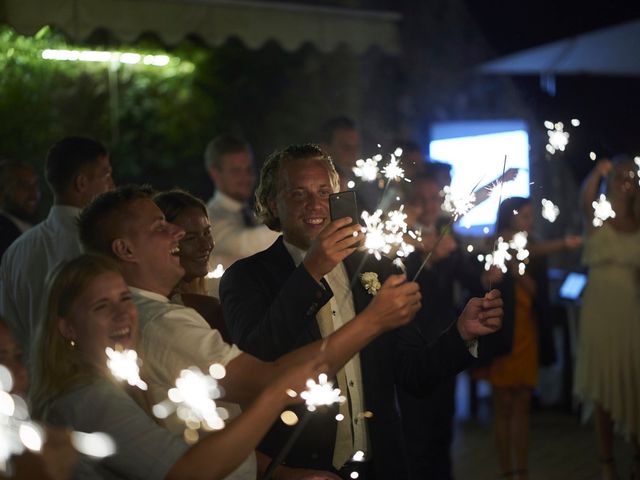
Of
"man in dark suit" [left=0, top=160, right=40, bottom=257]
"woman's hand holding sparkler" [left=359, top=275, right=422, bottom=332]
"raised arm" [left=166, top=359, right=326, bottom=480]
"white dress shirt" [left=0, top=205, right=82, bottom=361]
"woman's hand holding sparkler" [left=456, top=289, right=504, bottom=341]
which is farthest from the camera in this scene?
"man in dark suit" [left=0, top=160, right=40, bottom=257]

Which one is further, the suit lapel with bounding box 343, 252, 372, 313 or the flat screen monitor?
the flat screen monitor

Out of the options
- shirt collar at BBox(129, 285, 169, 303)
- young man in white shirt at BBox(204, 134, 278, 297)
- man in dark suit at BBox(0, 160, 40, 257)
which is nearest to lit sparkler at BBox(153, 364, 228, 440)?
shirt collar at BBox(129, 285, 169, 303)

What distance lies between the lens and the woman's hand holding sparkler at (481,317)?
2.88m

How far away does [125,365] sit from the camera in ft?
7.40

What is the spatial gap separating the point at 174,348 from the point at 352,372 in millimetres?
694

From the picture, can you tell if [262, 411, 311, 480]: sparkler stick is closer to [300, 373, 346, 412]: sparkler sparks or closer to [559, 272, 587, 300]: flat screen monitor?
[300, 373, 346, 412]: sparkler sparks

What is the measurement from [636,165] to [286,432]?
4.20m

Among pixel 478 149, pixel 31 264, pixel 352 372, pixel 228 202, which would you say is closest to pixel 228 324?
pixel 352 372

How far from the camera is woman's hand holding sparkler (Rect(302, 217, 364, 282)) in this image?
2514 mm

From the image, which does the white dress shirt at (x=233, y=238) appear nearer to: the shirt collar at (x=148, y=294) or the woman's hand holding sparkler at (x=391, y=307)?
the shirt collar at (x=148, y=294)

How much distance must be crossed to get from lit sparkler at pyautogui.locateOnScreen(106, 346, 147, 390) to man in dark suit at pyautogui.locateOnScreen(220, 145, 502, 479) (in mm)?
490

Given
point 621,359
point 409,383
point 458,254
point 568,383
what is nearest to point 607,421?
point 621,359

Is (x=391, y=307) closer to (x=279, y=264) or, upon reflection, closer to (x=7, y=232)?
(x=279, y=264)

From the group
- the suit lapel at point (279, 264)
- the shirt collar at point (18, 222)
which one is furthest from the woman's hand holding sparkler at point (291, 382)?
the shirt collar at point (18, 222)
